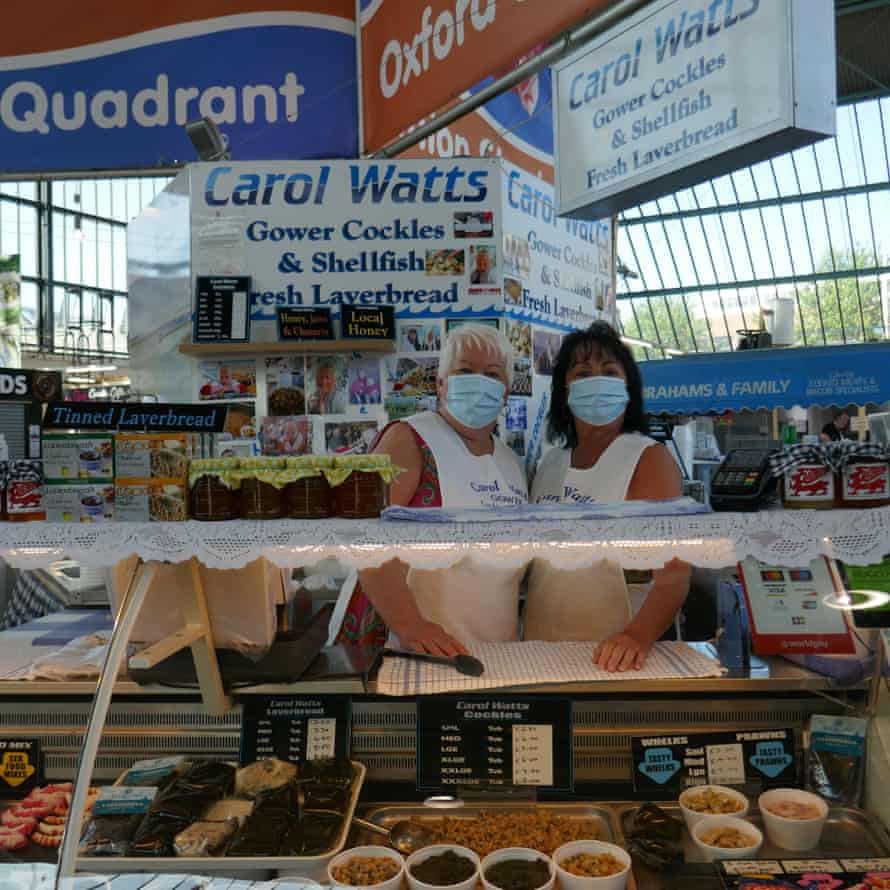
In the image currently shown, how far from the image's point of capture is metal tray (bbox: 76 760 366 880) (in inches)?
72.7

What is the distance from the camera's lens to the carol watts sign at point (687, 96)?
193 cm

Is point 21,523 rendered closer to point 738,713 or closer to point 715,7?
point 738,713

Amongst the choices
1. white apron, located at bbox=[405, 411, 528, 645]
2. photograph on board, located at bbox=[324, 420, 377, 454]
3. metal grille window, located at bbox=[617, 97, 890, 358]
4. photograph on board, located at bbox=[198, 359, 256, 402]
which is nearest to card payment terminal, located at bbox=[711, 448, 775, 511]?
white apron, located at bbox=[405, 411, 528, 645]

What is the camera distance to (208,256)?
496cm

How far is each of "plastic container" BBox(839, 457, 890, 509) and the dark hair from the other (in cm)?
119

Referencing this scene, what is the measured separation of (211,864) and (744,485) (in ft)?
4.64

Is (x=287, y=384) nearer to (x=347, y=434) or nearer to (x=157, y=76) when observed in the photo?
(x=347, y=434)

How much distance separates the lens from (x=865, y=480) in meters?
1.73

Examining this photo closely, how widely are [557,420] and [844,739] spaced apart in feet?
4.50

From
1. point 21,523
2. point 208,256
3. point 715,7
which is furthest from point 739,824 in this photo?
point 208,256

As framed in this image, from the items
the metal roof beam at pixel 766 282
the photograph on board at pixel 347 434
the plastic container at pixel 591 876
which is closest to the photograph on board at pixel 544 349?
the photograph on board at pixel 347 434

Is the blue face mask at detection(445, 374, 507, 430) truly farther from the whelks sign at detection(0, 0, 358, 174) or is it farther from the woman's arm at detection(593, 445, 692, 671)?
the whelks sign at detection(0, 0, 358, 174)

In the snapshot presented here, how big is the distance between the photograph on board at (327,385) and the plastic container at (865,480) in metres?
3.57

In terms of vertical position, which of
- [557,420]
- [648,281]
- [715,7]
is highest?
[648,281]
